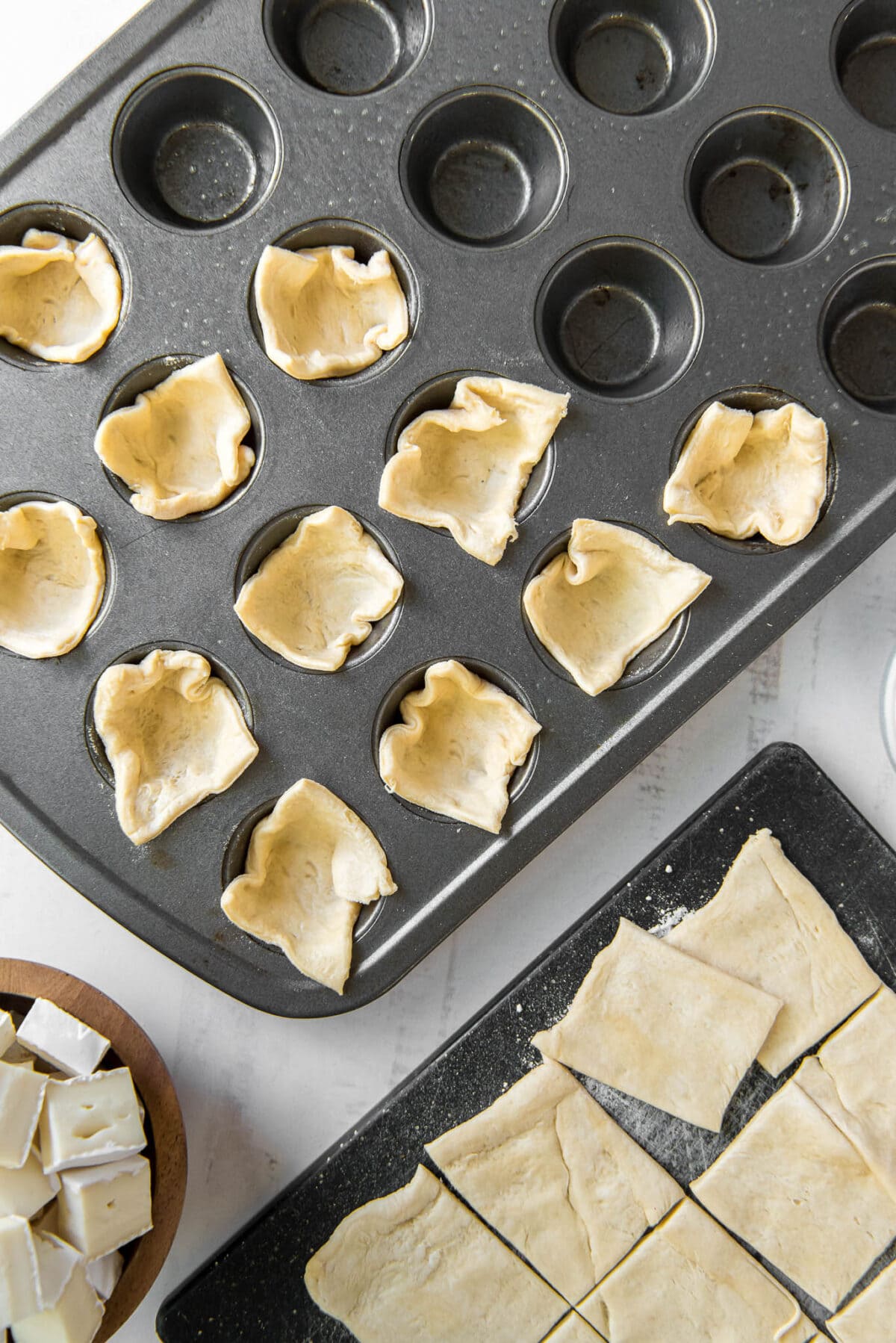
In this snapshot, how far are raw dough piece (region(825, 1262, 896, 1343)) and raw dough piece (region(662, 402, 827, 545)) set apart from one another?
5.32 feet

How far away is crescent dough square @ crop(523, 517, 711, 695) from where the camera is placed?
193cm

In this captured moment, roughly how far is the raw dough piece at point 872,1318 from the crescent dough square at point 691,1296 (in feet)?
0.23

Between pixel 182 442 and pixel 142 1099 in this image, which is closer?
pixel 142 1099

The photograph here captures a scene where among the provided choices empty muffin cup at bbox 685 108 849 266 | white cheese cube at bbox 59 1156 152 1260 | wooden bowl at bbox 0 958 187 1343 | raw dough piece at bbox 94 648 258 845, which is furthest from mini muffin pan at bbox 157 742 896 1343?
empty muffin cup at bbox 685 108 849 266

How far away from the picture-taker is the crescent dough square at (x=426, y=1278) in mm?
2068

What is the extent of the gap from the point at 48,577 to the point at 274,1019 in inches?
42.0

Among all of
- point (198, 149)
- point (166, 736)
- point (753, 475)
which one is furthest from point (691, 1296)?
point (198, 149)

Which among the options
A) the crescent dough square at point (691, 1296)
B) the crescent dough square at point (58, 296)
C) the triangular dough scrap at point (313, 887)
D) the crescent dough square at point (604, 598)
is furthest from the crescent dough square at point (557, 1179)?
the crescent dough square at point (58, 296)

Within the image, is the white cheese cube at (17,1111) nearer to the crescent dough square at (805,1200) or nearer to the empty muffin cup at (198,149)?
the crescent dough square at (805,1200)

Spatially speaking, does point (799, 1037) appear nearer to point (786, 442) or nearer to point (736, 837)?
point (736, 837)

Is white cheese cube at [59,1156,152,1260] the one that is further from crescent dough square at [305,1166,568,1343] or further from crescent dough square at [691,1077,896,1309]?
crescent dough square at [691,1077,896,1309]

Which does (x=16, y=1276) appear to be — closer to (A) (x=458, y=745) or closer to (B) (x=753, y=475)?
(A) (x=458, y=745)

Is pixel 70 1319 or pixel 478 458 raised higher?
pixel 478 458

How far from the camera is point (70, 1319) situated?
5.57 feet
